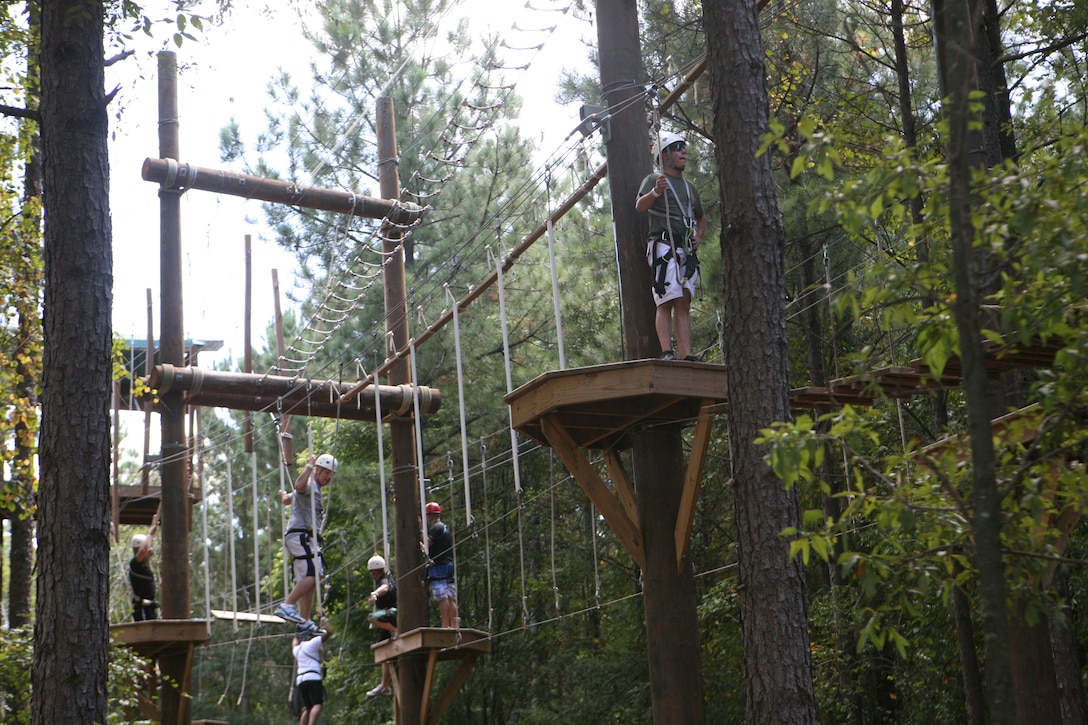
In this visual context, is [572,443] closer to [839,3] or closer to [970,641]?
[970,641]

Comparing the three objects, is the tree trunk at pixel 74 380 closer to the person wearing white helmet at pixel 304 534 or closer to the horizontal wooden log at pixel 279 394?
the person wearing white helmet at pixel 304 534

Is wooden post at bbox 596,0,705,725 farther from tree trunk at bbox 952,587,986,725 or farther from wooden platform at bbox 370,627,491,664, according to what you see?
wooden platform at bbox 370,627,491,664

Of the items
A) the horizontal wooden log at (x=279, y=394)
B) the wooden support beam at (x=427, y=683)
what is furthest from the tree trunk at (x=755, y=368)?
the horizontal wooden log at (x=279, y=394)

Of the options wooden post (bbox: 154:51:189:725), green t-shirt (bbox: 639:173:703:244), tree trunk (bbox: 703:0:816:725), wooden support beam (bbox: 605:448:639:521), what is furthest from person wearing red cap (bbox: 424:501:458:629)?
tree trunk (bbox: 703:0:816:725)

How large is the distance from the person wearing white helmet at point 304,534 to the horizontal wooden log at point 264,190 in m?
2.76

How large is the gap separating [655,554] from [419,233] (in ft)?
36.1

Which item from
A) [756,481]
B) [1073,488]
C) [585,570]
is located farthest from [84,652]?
[585,570]

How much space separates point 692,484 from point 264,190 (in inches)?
266

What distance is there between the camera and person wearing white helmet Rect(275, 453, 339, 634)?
9750 mm

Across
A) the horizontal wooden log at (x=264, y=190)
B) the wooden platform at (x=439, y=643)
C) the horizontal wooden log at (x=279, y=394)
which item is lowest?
the wooden platform at (x=439, y=643)

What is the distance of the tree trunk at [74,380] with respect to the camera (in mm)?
5289

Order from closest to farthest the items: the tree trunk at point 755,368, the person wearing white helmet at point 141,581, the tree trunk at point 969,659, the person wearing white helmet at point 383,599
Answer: the tree trunk at point 755,368
the tree trunk at point 969,659
the person wearing white helmet at point 383,599
the person wearing white helmet at point 141,581

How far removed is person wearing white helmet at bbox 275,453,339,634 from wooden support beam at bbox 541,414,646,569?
3864 millimetres

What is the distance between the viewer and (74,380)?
18.2 ft
